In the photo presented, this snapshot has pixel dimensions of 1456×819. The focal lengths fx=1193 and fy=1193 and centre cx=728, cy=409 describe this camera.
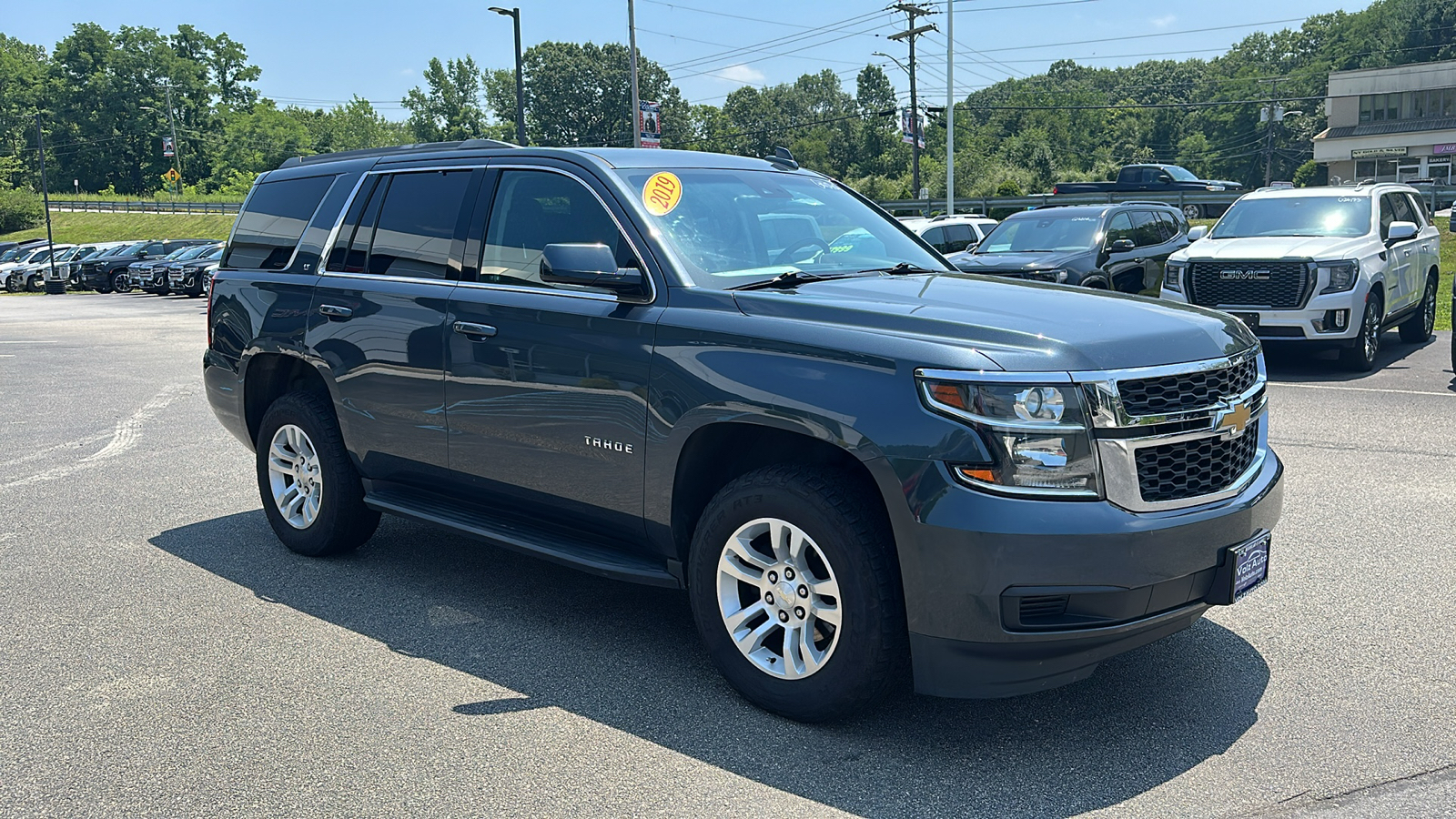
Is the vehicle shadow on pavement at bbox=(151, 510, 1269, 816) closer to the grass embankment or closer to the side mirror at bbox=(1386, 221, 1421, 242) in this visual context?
the side mirror at bbox=(1386, 221, 1421, 242)

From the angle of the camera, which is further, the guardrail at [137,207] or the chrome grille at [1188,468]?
the guardrail at [137,207]

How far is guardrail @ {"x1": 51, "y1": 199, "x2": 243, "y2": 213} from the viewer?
310 feet

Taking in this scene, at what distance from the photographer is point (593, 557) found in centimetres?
446

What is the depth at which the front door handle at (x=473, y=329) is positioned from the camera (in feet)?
15.8

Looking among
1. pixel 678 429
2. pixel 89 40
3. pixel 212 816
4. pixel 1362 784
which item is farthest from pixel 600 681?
pixel 89 40

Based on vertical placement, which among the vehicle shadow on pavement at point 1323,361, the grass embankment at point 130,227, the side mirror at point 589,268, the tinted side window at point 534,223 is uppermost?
the grass embankment at point 130,227

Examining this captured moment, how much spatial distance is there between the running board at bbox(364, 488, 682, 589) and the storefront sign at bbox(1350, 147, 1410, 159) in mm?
92256

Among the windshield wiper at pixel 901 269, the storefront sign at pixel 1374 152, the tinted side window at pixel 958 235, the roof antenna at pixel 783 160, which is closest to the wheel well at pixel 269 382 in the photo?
the roof antenna at pixel 783 160

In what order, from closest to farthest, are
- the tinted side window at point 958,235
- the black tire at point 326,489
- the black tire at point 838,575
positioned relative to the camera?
the black tire at point 838,575 < the black tire at point 326,489 < the tinted side window at point 958,235

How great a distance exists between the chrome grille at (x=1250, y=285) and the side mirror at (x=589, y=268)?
944 centimetres

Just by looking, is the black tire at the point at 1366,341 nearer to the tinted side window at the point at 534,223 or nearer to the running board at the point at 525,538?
the tinted side window at the point at 534,223

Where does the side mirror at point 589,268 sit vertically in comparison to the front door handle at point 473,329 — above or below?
above

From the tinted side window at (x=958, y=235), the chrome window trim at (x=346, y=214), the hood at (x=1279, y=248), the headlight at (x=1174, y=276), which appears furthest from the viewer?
the tinted side window at (x=958, y=235)

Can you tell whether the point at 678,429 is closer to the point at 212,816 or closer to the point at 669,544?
the point at 669,544
